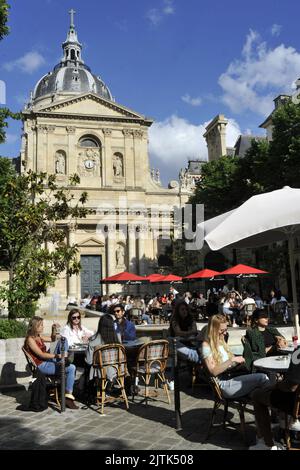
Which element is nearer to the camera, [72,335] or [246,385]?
[246,385]

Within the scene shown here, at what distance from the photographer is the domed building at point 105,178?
121 ft

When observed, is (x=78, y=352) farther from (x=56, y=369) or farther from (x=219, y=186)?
(x=219, y=186)

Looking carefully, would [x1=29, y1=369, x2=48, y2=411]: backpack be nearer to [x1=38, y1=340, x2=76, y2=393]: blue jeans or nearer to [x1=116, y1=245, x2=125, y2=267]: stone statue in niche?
[x1=38, y1=340, x2=76, y2=393]: blue jeans

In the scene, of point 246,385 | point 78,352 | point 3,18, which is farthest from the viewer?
point 3,18

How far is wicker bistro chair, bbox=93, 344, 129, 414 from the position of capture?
626 cm

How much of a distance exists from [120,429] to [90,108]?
36.4 metres

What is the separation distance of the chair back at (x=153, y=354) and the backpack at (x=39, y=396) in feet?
4.94

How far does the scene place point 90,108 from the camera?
127 feet

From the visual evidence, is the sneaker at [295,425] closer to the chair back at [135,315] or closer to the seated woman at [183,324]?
the seated woman at [183,324]

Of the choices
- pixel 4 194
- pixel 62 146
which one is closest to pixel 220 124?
pixel 62 146

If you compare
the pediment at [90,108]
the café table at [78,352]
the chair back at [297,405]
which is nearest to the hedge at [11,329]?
the café table at [78,352]

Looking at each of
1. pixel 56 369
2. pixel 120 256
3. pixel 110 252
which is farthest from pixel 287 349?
pixel 120 256

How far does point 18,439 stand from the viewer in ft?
16.8

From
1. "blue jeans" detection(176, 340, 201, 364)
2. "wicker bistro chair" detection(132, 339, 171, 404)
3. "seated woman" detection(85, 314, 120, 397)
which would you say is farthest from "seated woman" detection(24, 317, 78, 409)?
"blue jeans" detection(176, 340, 201, 364)
